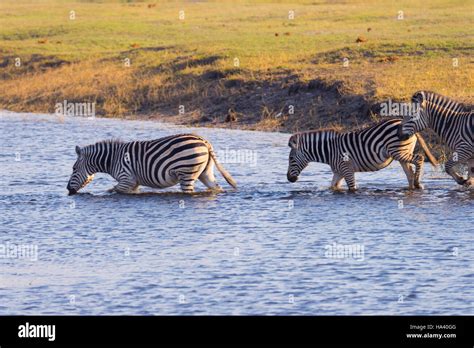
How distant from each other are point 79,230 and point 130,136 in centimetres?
1284

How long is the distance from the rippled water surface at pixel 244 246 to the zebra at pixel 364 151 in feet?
1.33

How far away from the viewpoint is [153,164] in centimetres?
2072

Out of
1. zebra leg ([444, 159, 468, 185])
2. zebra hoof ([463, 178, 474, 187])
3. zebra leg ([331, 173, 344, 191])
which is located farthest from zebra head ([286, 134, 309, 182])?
zebra hoof ([463, 178, 474, 187])

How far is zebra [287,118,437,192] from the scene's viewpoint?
2036 centimetres

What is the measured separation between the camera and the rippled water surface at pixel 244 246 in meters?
13.5

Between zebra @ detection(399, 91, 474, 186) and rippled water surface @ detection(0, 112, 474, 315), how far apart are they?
0.56 meters

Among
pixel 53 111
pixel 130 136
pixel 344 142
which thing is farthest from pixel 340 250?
pixel 53 111

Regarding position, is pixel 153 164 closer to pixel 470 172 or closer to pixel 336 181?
pixel 336 181

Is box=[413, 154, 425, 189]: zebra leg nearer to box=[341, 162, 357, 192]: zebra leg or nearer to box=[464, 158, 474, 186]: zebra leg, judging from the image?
box=[464, 158, 474, 186]: zebra leg

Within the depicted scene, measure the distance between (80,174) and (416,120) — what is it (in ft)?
21.0

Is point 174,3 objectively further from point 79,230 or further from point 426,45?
point 79,230

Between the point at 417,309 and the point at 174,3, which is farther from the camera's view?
the point at 174,3

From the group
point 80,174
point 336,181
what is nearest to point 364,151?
point 336,181

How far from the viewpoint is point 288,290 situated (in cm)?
1396
